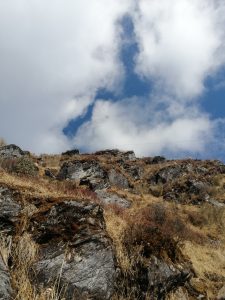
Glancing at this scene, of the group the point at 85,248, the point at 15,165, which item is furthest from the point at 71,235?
the point at 15,165

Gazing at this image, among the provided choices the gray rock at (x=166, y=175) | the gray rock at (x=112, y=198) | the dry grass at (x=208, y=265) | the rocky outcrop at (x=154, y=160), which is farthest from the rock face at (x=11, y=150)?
the dry grass at (x=208, y=265)

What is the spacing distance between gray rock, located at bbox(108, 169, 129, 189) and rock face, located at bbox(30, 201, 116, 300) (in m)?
22.8

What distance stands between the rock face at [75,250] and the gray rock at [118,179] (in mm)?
22809

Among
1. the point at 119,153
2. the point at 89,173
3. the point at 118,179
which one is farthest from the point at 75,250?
the point at 119,153

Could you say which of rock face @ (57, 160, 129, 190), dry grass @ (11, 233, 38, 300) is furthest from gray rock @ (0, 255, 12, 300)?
rock face @ (57, 160, 129, 190)

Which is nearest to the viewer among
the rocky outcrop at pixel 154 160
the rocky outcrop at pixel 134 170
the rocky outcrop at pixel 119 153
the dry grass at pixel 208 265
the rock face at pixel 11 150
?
the dry grass at pixel 208 265

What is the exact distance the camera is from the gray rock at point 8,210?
10992mm

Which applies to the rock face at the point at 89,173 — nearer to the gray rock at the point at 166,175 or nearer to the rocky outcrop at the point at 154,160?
the gray rock at the point at 166,175

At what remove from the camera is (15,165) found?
28.9 metres

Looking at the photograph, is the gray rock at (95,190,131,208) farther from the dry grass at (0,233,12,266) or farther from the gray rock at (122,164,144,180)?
the dry grass at (0,233,12,266)

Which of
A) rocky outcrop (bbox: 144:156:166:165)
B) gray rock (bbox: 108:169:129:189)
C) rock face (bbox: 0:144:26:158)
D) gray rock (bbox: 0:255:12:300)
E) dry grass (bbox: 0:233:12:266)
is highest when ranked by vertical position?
rocky outcrop (bbox: 144:156:166:165)

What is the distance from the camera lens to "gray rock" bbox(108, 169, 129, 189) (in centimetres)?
3516

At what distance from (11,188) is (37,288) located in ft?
12.1

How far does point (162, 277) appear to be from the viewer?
11531 mm
